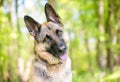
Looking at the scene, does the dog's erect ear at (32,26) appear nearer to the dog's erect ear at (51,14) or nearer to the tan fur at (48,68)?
the tan fur at (48,68)

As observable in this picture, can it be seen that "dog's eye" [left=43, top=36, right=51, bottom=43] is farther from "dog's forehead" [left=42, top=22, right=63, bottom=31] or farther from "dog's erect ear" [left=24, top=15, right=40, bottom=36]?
"dog's erect ear" [left=24, top=15, right=40, bottom=36]

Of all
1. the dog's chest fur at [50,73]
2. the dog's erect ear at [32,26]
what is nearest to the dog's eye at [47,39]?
the dog's erect ear at [32,26]

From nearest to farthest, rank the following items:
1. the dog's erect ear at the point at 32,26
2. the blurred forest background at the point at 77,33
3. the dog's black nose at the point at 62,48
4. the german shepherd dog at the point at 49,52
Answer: the dog's black nose at the point at 62,48
the german shepherd dog at the point at 49,52
the dog's erect ear at the point at 32,26
the blurred forest background at the point at 77,33

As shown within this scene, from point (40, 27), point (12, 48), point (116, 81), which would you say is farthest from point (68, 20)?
point (40, 27)

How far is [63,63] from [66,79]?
0.35 m

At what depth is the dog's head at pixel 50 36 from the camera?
789cm

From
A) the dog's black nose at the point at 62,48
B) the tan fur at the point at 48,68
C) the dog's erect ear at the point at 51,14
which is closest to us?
the dog's black nose at the point at 62,48

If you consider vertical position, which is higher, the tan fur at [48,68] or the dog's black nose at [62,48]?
the dog's black nose at [62,48]

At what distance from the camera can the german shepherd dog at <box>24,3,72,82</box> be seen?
314 inches

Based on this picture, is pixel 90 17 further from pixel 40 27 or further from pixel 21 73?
pixel 40 27

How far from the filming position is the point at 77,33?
45656 mm

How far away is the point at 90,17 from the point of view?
2848cm

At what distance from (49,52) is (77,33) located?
1483 inches

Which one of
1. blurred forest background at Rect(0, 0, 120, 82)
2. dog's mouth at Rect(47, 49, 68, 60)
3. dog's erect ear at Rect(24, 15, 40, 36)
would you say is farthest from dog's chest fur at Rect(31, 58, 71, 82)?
blurred forest background at Rect(0, 0, 120, 82)
